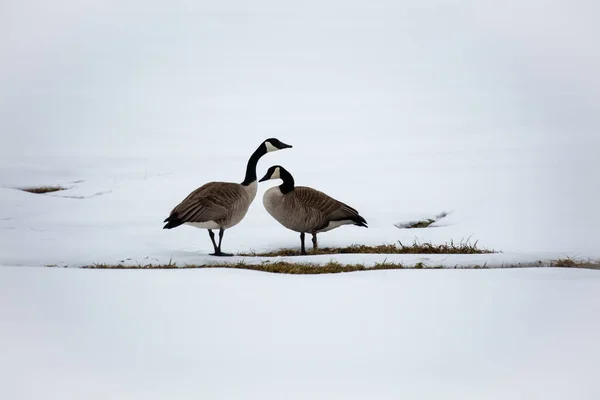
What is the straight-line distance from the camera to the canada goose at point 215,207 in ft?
30.7

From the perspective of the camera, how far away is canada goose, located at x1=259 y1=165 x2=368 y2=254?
33.8 ft

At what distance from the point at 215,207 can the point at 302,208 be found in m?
1.47

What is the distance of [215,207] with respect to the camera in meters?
9.48

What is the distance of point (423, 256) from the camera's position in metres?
9.77

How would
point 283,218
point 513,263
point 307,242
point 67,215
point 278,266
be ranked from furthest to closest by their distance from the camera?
point 67,215
point 307,242
point 283,218
point 513,263
point 278,266

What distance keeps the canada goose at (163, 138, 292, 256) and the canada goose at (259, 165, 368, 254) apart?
0.49 meters

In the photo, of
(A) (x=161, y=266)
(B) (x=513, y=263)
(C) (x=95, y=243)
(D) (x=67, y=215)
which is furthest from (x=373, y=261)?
(D) (x=67, y=215)

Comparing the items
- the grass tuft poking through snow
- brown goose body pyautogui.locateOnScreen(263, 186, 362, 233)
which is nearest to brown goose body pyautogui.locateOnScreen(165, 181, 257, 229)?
brown goose body pyautogui.locateOnScreen(263, 186, 362, 233)

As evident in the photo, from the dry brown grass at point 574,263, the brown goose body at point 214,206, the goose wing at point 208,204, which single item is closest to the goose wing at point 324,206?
the brown goose body at point 214,206

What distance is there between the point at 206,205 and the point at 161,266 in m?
1.05

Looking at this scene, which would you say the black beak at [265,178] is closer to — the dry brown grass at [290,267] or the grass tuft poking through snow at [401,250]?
the grass tuft poking through snow at [401,250]

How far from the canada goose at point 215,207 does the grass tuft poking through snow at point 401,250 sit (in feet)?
2.78

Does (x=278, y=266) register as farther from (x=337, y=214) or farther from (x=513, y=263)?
(x=513, y=263)

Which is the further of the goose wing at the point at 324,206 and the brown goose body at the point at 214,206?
the goose wing at the point at 324,206
